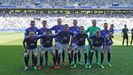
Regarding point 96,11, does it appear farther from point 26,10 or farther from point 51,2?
point 26,10

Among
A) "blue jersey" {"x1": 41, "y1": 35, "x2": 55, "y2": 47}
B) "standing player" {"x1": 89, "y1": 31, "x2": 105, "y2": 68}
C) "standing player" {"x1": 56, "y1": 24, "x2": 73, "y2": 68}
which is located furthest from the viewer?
"standing player" {"x1": 89, "y1": 31, "x2": 105, "y2": 68}

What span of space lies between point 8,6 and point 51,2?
10742mm

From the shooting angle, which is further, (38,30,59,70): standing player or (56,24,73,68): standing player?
(56,24,73,68): standing player

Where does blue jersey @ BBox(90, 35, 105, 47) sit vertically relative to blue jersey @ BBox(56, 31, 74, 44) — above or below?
below

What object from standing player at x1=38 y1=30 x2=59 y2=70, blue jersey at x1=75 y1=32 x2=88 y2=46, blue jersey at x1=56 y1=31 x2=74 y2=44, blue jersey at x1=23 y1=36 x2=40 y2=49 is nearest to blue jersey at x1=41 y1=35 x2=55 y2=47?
standing player at x1=38 y1=30 x2=59 y2=70

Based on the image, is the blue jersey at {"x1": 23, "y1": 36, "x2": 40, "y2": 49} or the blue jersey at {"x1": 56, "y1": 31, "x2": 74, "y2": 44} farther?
the blue jersey at {"x1": 56, "y1": 31, "x2": 74, "y2": 44}

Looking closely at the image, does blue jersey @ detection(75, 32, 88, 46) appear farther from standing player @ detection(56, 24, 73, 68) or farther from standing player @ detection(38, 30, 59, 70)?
standing player @ detection(38, 30, 59, 70)

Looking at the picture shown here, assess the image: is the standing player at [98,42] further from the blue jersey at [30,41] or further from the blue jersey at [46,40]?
the blue jersey at [30,41]

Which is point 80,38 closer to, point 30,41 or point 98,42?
point 98,42

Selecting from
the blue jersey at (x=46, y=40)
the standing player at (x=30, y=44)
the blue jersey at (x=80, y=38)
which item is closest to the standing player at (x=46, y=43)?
the blue jersey at (x=46, y=40)

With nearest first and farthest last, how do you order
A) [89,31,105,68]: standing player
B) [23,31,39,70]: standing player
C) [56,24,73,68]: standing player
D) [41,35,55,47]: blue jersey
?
1. [23,31,39,70]: standing player
2. [41,35,55,47]: blue jersey
3. [56,24,73,68]: standing player
4. [89,31,105,68]: standing player

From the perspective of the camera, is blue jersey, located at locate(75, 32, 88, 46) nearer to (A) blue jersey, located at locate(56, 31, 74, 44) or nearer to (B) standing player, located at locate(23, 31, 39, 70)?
(A) blue jersey, located at locate(56, 31, 74, 44)

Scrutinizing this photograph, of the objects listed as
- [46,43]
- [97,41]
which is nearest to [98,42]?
[97,41]

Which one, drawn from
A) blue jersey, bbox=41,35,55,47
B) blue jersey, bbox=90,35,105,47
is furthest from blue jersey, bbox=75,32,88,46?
blue jersey, bbox=41,35,55,47
